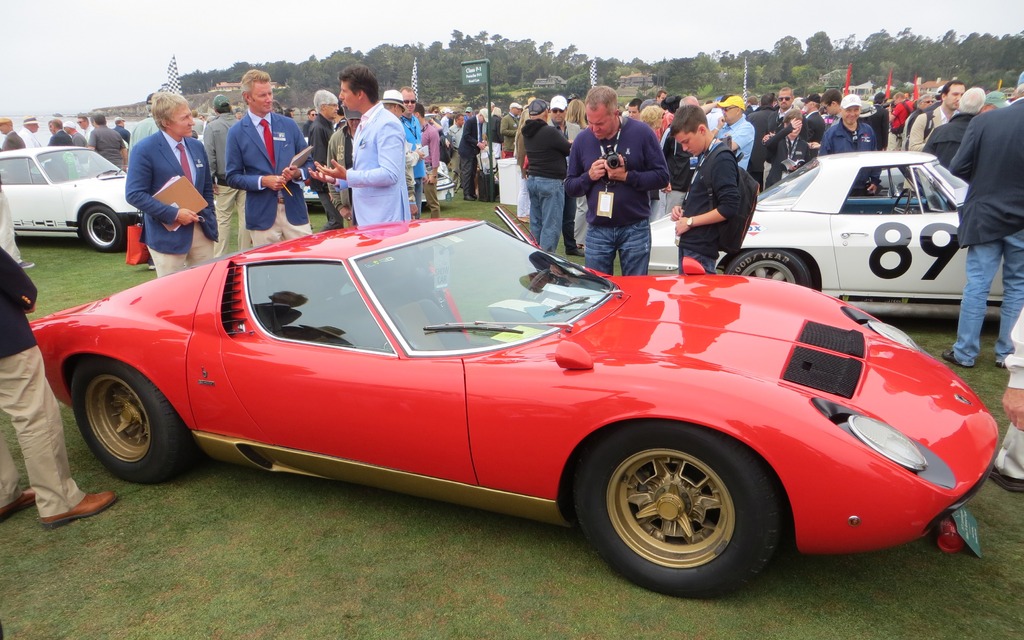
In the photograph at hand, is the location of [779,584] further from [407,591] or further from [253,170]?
[253,170]

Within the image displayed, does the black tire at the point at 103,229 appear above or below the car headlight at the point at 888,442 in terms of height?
below

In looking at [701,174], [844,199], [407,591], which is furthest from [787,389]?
[844,199]

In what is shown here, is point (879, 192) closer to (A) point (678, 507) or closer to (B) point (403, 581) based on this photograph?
(A) point (678, 507)

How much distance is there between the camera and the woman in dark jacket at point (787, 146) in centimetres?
861

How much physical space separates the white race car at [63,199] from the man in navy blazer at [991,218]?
9798 millimetres

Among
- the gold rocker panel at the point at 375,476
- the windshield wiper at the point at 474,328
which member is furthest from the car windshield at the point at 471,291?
the gold rocker panel at the point at 375,476

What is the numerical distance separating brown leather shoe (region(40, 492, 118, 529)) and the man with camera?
3.25 m

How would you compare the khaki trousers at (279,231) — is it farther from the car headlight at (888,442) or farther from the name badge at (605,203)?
the car headlight at (888,442)

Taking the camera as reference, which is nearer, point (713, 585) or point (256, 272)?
point (713, 585)

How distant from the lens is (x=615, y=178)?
14.6 feet

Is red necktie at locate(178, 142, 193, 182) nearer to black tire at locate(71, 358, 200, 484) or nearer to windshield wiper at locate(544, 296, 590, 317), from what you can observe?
black tire at locate(71, 358, 200, 484)

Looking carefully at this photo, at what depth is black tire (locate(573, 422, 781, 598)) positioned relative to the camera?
2.17m

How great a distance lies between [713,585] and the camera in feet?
7.58

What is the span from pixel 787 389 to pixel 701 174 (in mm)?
2290
